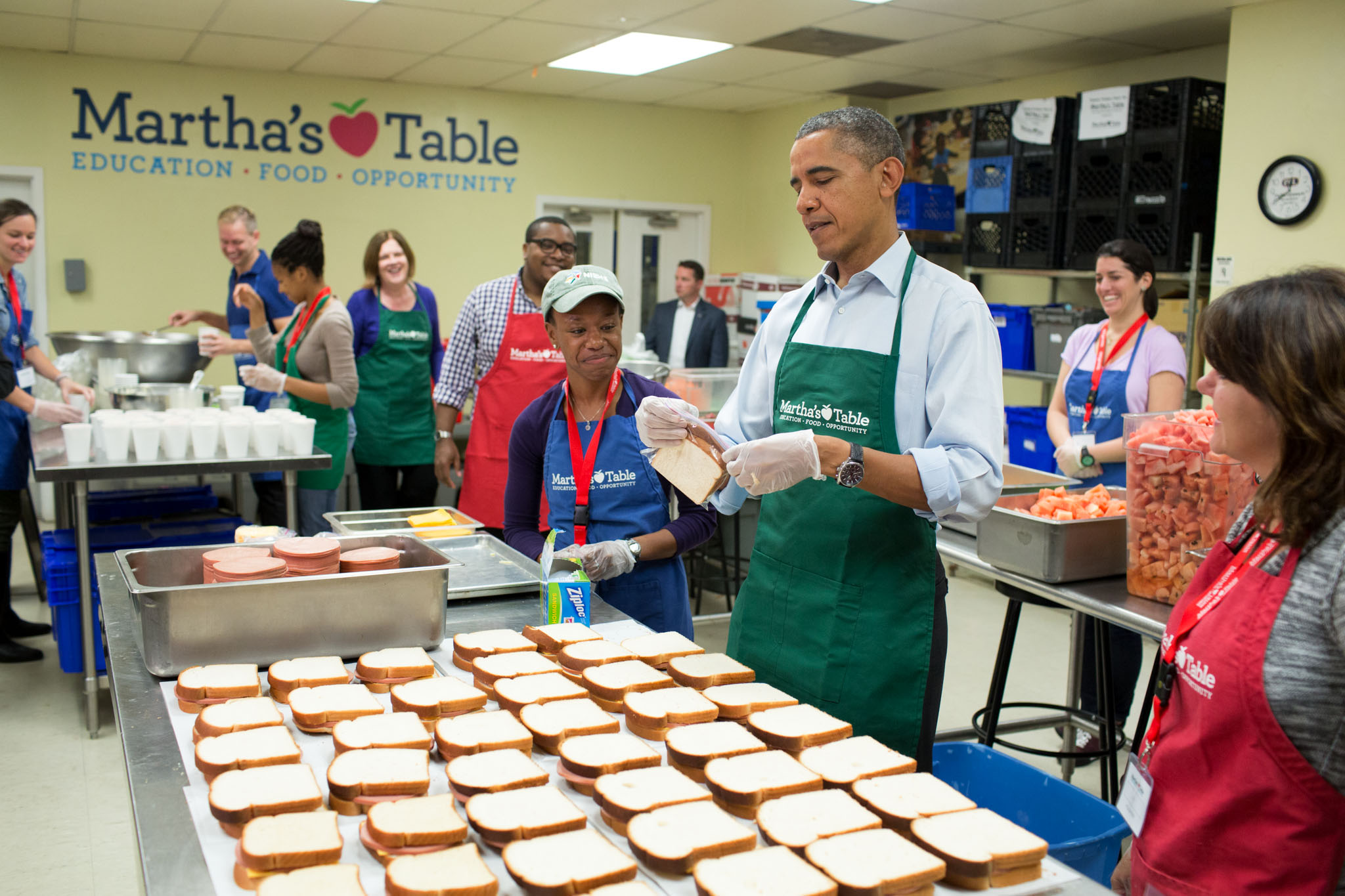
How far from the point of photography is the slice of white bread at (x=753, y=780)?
1.25 metres

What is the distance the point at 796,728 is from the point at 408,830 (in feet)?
1.81

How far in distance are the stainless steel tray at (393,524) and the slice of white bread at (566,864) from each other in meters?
1.54

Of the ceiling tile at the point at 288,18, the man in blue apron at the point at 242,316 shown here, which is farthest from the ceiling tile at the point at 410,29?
the man in blue apron at the point at 242,316

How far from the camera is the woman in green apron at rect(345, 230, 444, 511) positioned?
4.74m

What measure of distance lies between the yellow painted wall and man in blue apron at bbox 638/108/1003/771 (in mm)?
3995

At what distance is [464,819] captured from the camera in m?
1.19

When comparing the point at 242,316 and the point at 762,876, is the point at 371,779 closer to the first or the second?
the point at 762,876

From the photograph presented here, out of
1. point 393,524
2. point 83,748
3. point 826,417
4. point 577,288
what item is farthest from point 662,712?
point 83,748

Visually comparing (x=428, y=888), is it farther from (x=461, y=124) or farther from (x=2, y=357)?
(x=461, y=124)

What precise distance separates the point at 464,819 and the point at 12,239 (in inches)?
151

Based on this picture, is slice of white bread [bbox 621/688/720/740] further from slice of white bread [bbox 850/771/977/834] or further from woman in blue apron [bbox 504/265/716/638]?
woman in blue apron [bbox 504/265/716/638]

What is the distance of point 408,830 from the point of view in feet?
3.71

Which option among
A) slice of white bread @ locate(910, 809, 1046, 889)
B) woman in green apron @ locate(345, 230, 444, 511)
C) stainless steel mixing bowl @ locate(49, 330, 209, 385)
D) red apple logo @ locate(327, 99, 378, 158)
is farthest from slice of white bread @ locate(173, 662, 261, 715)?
red apple logo @ locate(327, 99, 378, 158)

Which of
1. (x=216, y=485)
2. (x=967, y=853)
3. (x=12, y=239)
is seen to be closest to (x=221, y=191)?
(x=216, y=485)
